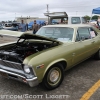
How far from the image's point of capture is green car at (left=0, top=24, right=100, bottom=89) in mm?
3121

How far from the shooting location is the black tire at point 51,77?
11.1ft

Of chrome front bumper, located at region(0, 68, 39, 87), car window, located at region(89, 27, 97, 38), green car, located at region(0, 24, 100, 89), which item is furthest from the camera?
car window, located at region(89, 27, 97, 38)

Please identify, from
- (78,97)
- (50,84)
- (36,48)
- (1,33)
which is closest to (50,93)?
(50,84)

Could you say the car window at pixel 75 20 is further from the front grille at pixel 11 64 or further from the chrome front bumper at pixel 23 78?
the chrome front bumper at pixel 23 78

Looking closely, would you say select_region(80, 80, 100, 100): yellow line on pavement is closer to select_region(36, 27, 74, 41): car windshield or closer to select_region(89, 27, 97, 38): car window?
select_region(36, 27, 74, 41): car windshield

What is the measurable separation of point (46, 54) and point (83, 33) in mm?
2010

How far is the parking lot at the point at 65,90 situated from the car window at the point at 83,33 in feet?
3.66

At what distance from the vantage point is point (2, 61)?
11.6 ft

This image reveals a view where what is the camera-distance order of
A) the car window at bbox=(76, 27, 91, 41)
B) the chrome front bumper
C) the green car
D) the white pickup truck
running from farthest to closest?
the white pickup truck → the car window at bbox=(76, 27, 91, 41) → the green car → the chrome front bumper

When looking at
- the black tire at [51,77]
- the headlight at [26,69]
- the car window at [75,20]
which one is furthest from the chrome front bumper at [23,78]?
the car window at [75,20]

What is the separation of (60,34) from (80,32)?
25.7 inches

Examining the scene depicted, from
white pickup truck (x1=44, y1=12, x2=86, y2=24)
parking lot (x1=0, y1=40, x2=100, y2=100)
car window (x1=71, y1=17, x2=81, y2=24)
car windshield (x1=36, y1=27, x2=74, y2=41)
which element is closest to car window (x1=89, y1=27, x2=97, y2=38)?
car windshield (x1=36, y1=27, x2=74, y2=41)

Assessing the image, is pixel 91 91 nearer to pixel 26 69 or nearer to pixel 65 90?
pixel 65 90

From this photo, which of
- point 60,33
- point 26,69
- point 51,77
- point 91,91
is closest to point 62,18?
point 60,33
